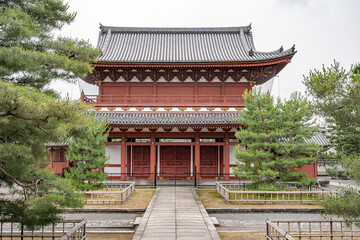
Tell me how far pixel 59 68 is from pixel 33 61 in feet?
2.36

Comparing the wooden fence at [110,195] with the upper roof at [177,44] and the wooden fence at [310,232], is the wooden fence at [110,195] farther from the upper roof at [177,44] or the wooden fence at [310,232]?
the upper roof at [177,44]

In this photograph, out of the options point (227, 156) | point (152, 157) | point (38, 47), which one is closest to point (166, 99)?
point (152, 157)

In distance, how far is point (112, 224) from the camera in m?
11.1

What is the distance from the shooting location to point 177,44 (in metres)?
25.6

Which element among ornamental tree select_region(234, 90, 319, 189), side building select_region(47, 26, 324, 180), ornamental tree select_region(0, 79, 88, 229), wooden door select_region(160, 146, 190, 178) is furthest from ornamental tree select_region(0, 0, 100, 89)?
wooden door select_region(160, 146, 190, 178)

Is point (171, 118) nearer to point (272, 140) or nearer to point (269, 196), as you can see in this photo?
point (272, 140)

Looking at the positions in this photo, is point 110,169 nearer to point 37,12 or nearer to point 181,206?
point 181,206

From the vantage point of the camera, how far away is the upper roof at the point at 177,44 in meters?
22.6

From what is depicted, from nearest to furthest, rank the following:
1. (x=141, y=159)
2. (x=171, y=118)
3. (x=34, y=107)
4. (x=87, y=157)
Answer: (x=34, y=107), (x=87, y=157), (x=171, y=118), (x=141, y=159)

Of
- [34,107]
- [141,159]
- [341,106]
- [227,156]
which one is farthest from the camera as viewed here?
[141,159]

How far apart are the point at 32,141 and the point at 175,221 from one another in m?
5.91

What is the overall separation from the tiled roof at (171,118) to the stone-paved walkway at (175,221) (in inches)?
231

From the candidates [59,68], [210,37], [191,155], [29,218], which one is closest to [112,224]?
[29,218]

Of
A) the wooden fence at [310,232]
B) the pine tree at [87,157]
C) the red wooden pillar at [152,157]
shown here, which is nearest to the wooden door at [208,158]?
the red wooden pillar at [152,157]
